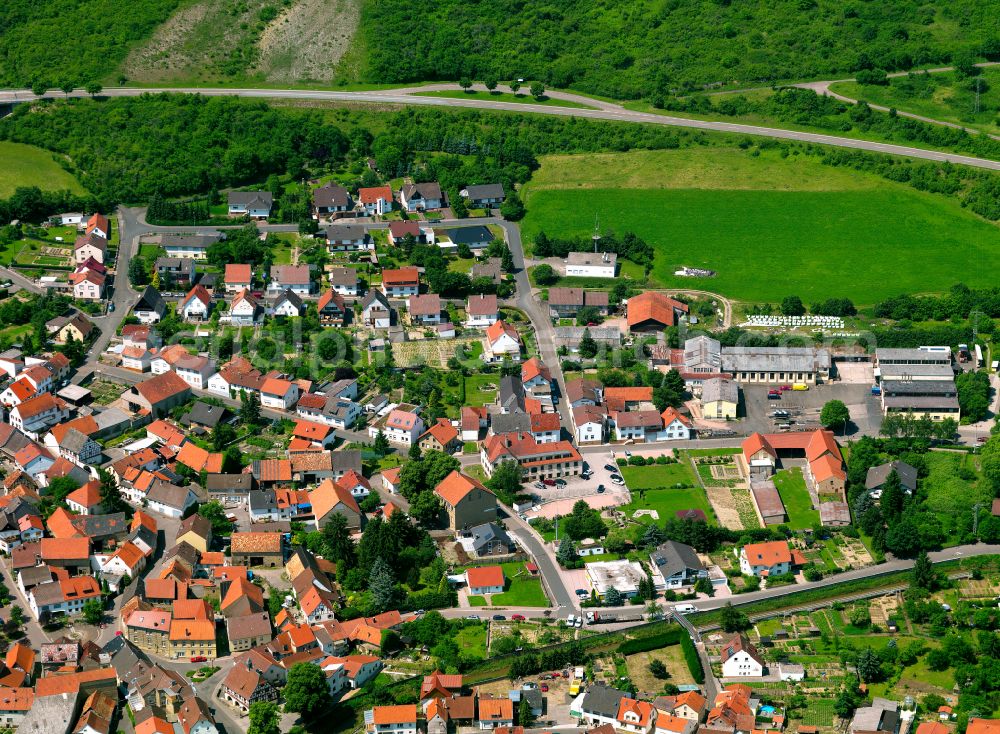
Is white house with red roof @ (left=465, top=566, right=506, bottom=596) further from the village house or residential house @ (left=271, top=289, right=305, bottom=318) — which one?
the village house

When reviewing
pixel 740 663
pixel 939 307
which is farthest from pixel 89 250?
pixel 939 307

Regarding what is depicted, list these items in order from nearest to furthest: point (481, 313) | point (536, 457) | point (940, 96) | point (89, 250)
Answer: point (536, 457), point (481, 313), point (89, 250), point (940, 96)

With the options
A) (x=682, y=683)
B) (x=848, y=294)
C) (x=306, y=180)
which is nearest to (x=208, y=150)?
(x=306, y=180)

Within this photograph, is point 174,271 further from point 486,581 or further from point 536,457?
point 486,581

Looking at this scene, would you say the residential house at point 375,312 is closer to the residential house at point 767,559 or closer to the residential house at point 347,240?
the residential house at point 347,240

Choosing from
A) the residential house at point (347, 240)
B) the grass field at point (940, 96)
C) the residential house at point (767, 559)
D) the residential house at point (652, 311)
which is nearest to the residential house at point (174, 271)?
the residential house at point (347, 240)

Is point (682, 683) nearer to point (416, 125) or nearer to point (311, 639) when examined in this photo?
point (311, 639)
